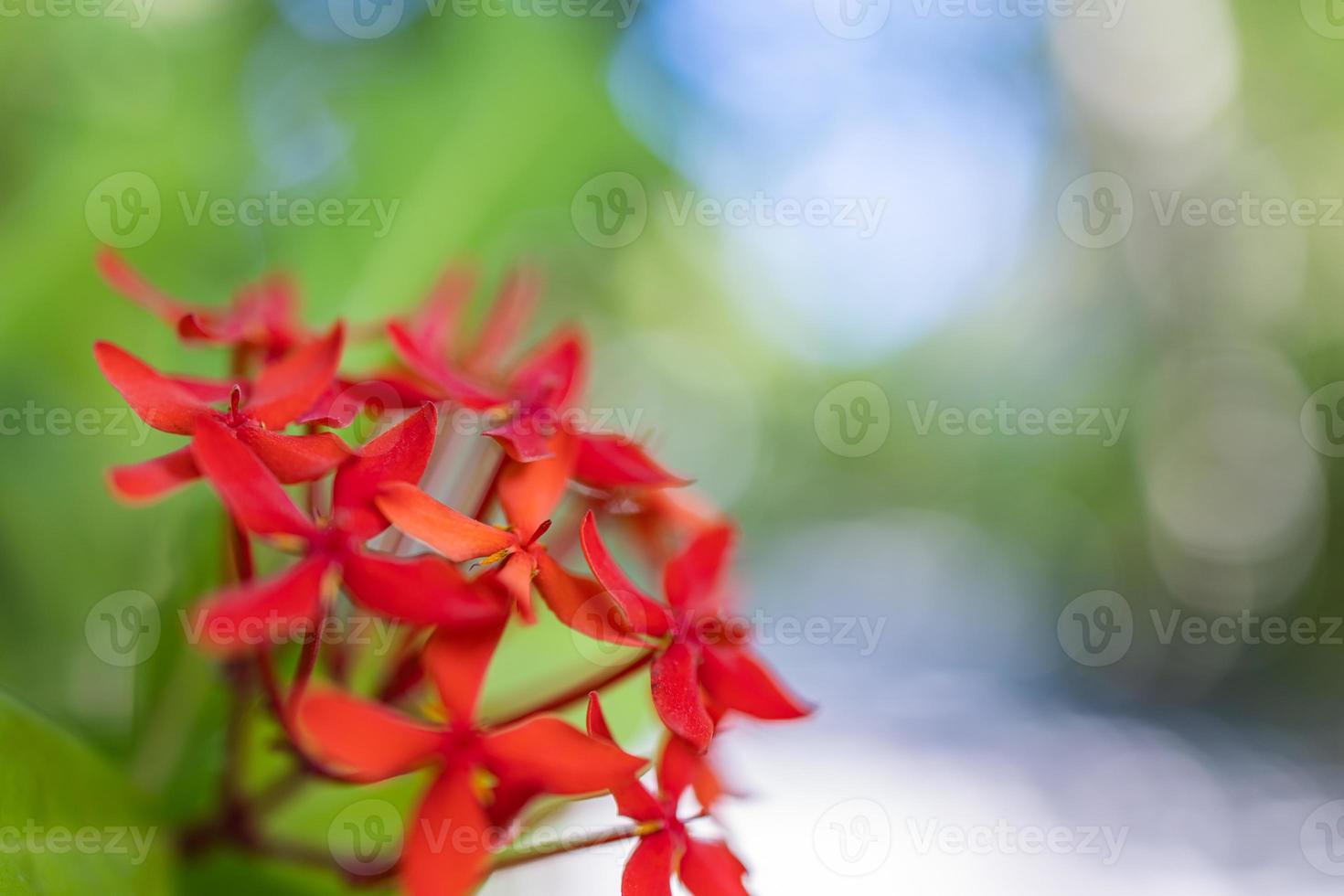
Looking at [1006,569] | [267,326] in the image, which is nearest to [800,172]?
[267,326]

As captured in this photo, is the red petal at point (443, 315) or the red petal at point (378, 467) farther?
the red petal at point (443, 315)

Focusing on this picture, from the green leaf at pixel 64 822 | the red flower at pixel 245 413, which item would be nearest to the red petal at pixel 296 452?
the red flower at pixel 245 413

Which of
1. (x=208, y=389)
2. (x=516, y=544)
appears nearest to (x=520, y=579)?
(x=516, y=544)

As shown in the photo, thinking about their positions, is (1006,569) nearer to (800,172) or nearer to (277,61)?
(800,172)

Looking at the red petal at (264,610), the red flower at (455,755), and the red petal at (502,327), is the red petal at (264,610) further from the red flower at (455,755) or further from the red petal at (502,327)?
the red petal at (502,327)

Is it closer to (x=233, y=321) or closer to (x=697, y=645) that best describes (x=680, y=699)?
(x=697, y=645)

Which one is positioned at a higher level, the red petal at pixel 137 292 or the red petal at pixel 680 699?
the red petal at pixel 137 292
